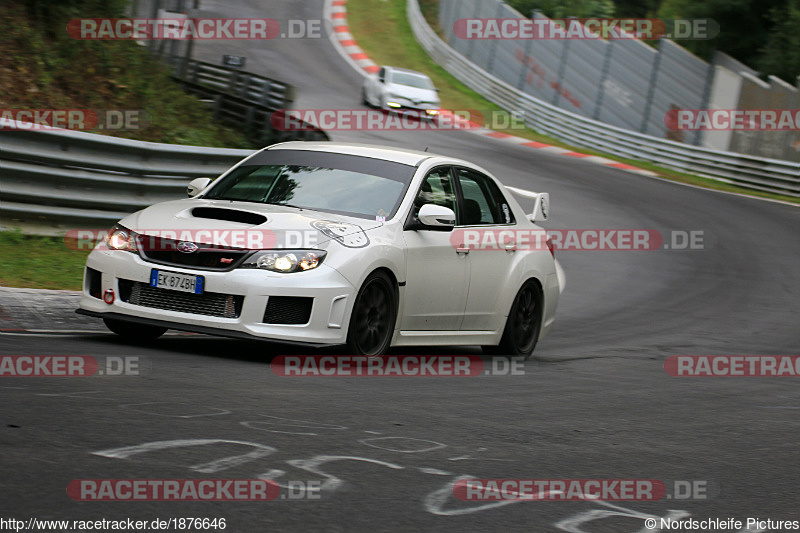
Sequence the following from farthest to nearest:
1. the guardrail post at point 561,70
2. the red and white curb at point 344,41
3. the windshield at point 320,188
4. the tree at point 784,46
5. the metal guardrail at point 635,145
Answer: the red and white curb at point 344,41
the guardrail post at point 561,70
the tree at point 784,46
the metal guardrail at point 635,145
the windshield at point 320,188

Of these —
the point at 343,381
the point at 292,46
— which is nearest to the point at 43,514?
the point at 343,381

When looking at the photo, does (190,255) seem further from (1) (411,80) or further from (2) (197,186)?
(1) (411,80)

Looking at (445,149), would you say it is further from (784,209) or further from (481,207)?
(481,207)

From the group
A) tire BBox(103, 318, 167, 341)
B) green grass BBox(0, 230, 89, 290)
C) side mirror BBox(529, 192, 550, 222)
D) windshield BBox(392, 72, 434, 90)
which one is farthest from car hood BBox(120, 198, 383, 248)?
windshield BBox(392, 72, 434, 90)

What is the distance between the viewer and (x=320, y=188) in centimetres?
882

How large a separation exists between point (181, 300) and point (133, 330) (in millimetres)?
981

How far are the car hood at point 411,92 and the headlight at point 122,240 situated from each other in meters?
25.5

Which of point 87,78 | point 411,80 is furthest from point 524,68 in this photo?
point 87,78

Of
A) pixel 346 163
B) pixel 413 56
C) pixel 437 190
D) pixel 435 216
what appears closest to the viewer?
pixel 435 216

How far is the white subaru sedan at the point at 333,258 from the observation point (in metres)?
7.67

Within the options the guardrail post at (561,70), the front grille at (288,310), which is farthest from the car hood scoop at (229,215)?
the guardrail post at (561,70)

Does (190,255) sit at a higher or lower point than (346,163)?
lower

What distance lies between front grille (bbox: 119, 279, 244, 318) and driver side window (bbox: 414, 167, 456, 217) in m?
1.81

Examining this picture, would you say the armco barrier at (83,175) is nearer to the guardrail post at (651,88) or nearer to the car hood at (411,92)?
the car hood at (411,92)
